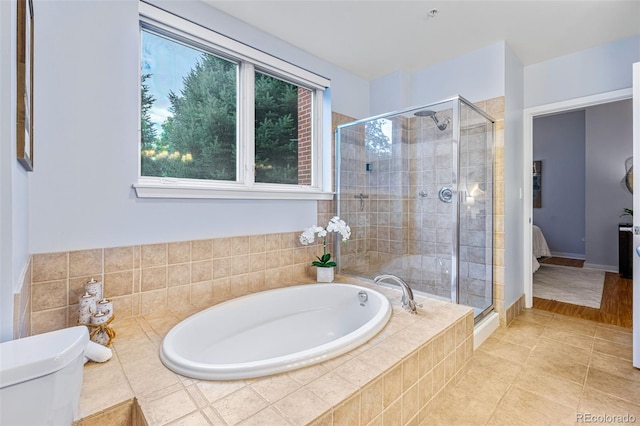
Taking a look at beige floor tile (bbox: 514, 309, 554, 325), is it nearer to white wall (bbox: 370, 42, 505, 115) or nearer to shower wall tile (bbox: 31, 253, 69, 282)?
white wall (bbox: 370, 42, 505, 115)

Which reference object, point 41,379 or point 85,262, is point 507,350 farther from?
point 85,262

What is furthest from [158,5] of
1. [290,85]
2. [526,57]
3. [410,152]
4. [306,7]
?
[526,57]

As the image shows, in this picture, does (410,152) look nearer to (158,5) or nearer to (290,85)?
(290,85)

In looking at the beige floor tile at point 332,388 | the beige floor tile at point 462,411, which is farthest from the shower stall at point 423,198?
the beige floor tile at point 332,388

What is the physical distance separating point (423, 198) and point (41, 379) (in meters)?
2.69

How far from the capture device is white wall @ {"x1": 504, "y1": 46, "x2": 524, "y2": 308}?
2682 mm

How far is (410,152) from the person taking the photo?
2938mm

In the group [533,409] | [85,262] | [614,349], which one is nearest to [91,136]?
[85,262]

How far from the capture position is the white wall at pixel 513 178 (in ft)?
8.80

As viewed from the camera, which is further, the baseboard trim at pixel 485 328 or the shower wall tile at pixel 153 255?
the baseboard trim at pixel 485 328

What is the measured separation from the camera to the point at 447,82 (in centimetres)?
296

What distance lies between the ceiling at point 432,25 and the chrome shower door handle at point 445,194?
1.26m

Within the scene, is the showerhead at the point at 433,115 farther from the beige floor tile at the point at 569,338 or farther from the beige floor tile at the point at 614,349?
the beige floor tile at the point at 614,349

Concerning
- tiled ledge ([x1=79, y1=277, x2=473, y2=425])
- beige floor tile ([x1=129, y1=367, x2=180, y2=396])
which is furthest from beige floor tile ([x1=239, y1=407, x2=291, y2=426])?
beige floor tile ([x1=129, y1=367, x2=180, y2=396])
